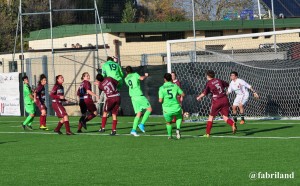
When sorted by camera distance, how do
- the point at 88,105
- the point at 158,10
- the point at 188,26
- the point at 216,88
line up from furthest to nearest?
the point at 158,10 < the point at 188,26 < the point at 88,105 < the point at 216,88

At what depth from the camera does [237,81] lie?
26.5 meters

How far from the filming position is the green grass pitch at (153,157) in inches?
513

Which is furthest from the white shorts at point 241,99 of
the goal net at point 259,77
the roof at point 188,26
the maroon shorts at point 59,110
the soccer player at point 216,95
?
the roof at point 188,26

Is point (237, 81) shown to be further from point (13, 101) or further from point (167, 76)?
point (13, 101)

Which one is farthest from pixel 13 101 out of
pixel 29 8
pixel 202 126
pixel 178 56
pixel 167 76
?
pixel 29 8

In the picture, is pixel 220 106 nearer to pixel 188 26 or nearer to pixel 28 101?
pixel 28 101

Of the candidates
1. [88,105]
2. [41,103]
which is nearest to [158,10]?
[41,103]

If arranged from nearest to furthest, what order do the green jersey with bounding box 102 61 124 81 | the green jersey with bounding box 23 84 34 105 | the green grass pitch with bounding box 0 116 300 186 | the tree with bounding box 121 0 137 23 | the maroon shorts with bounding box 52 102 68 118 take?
the green grass pitch with bounding box 0 116 300 186 < the maroon shorts with bounding box 52 102 68 118 < the green jersey with bounding box 102 61 124 81 < the green jersey with bounding box 23 84 34 105 < the tree with bounding box 121 0 137 23

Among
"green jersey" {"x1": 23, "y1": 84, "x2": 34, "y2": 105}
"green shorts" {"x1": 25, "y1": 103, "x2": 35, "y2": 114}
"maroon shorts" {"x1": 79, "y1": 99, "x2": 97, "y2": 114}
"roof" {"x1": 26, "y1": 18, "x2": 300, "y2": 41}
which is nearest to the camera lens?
"maroon shorts" {"x1": 79, "y1": 99, "x2": 97, "y2": 114}

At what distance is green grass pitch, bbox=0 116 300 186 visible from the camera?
513 inches

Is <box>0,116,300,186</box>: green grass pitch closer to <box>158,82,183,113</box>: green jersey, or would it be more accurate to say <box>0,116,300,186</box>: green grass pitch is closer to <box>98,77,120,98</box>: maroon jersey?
<box>158,82,183,113</box>: green jersey

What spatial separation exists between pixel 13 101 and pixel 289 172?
2698cm

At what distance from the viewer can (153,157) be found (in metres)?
16.1

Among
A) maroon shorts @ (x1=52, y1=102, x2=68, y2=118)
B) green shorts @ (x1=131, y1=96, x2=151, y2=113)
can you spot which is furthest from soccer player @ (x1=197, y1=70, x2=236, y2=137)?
maroon shorts @ (x1=52, y1=102, x2=68, y2=118)
